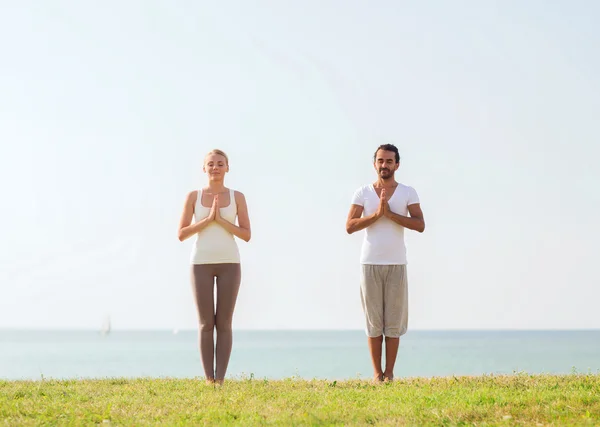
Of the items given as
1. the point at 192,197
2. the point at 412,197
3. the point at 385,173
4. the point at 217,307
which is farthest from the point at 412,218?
the point at 192,197

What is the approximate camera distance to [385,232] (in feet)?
→ 33.7

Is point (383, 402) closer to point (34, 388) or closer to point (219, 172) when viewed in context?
point (219, 172)

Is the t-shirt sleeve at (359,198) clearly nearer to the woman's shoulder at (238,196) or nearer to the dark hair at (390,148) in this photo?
the dark hair at (390,148)

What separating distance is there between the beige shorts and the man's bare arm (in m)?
0.54

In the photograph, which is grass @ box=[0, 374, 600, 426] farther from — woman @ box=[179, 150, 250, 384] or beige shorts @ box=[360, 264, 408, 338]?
beige shorts @ box=[360, 264, 408, 338]

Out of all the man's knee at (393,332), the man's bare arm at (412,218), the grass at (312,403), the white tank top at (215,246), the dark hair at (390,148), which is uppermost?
the dark hair at (390,148)

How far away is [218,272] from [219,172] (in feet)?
4.15

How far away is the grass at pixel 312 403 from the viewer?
7539 mm

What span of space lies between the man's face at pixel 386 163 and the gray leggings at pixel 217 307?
88.4 inches

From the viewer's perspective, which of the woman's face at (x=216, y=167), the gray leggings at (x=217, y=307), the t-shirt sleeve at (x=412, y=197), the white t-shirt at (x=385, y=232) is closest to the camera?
the gray leggings at (x=217, y=307)

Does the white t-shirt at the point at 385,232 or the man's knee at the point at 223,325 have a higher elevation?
the white t-shirt at the point at 385,232

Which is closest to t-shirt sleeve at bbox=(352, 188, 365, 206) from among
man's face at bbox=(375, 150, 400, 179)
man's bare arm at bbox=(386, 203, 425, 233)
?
man's face at bbox=(375, 150, 400, 179)

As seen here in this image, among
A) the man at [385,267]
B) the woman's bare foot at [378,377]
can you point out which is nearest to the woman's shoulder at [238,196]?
the man at [385,267]

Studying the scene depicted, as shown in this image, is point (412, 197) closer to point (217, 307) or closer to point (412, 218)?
point (412, 218)
